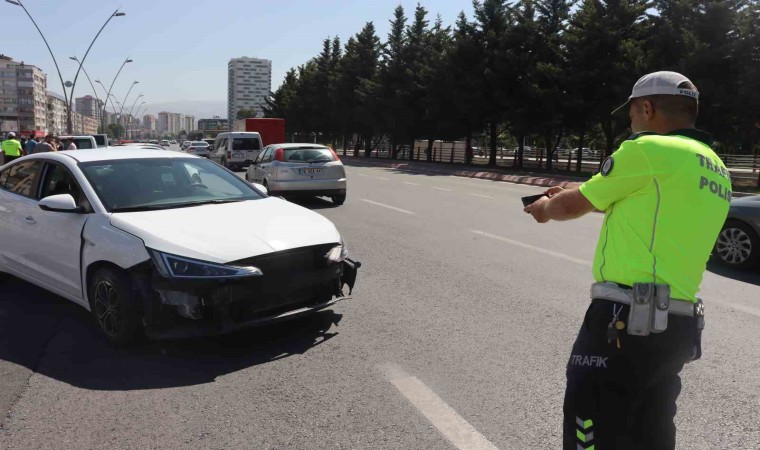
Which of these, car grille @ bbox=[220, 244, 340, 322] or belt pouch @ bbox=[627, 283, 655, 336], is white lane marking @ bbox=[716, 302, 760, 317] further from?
belt pouch @ bbox=[627, 283, 655, 336]

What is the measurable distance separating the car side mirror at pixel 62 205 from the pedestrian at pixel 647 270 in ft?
13.4

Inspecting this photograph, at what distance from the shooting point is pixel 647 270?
84.0 inches

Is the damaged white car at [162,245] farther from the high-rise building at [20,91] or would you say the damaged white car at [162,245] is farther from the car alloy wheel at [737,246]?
Result: the high-rise building at [20,91]

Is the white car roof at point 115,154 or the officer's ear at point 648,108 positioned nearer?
the officer's ear at point 648,108

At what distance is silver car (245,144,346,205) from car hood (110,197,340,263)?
9.10m

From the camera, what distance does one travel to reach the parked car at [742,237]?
7.91 meters

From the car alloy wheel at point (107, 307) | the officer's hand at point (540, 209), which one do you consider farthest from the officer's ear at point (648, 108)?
the car alloy wheel at point (107, 307)

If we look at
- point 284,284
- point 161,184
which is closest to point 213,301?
point 284,284

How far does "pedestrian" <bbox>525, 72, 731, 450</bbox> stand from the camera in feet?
6.94

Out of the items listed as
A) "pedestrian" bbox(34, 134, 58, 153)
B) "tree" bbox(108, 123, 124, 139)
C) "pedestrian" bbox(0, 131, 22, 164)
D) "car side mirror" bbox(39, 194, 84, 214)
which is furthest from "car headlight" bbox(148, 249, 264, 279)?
"tree" bbox(108, 123, 124, 139)

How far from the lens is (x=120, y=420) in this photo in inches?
140

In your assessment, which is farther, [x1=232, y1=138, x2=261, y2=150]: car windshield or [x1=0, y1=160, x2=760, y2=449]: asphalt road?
[x1=232, y1=138, x2=261, y2=150]: car windshield

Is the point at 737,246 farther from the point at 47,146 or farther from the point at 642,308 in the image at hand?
the point at 47,146

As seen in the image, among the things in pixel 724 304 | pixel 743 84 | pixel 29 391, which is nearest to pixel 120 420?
pixel 29 391
